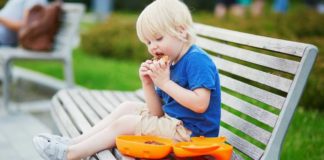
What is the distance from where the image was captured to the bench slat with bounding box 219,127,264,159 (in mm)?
2667

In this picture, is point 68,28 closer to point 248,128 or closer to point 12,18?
point 12,18

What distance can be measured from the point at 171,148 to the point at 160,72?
0.38 metres

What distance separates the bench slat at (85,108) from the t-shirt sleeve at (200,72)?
973mm

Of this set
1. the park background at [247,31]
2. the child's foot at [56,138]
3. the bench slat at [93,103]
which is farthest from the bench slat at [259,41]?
the child's foot at [56,138]

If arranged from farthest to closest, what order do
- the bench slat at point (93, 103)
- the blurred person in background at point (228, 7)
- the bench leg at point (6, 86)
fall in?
the blurred person in background at point (228, 7), the bench leg at point (6, 86), the bench slat at point (93, 103)

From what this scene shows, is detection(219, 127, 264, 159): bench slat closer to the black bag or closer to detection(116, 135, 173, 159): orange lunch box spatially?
detection(116, 135, 173, 159): orange lunch box

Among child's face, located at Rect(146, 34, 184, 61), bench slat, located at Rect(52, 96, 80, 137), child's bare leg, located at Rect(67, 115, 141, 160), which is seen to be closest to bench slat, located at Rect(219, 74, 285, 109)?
child's face, located at Rect(146, 34, 184, 61)

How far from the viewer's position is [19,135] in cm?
470

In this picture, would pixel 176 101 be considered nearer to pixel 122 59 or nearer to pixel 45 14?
pixel 45 14

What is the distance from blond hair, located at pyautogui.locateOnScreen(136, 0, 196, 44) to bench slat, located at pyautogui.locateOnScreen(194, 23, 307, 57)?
0.44 metres

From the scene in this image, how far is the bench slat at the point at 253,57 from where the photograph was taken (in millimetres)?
2633

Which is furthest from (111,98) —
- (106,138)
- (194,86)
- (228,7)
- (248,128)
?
(228,7)

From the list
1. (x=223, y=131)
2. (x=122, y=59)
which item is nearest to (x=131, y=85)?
(x=122, y=59)

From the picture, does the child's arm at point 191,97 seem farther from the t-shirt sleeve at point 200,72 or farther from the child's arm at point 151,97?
the child's arm at point 151,97
